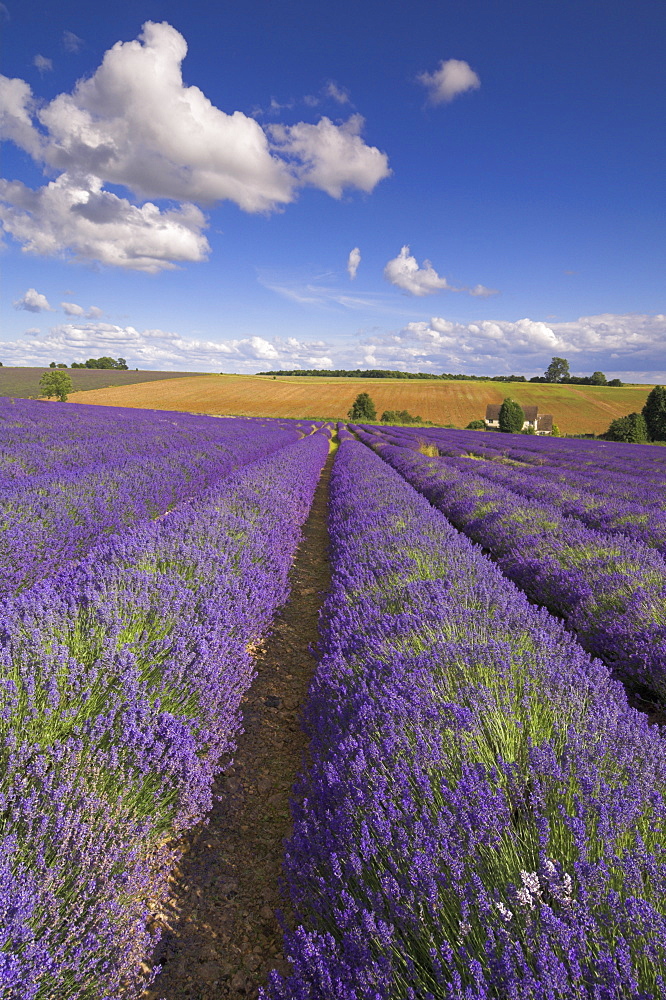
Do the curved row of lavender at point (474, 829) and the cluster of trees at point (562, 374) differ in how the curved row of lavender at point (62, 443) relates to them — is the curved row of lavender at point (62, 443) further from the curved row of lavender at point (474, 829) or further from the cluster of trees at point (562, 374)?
the cluster of trees at point (562, 374)

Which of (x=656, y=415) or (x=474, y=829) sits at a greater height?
(x=656, y=415)

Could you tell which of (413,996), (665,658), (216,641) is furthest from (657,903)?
(665,658)

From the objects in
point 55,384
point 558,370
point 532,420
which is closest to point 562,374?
point 558,370

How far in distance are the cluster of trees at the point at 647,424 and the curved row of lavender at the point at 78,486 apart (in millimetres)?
33365

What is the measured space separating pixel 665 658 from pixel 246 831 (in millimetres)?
2622

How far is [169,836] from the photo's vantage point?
1.72 metres

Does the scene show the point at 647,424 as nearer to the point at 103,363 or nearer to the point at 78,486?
the point at 78,486

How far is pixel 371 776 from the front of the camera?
51.9 inches

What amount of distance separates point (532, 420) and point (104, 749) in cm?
5213

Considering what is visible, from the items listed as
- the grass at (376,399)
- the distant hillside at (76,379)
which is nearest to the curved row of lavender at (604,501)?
the grass at (376,399)

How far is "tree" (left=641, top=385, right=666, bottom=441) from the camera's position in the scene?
114 feet

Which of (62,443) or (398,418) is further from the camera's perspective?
(398,418)

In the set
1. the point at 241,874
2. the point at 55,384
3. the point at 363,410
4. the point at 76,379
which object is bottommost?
the point at 241,874

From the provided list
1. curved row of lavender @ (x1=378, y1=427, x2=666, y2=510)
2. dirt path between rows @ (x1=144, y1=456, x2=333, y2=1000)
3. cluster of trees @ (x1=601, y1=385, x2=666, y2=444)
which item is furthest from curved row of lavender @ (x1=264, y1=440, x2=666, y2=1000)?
cluster of trees @ (x1=601, y1=385, x2=666, y2=444)
